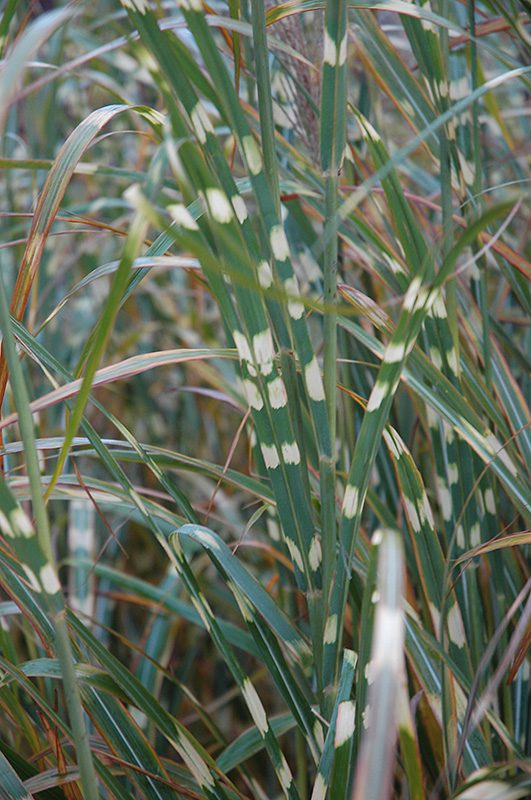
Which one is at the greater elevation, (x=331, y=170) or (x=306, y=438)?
(x=331, y=170)

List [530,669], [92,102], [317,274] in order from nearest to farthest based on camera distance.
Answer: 1. [530,669]
2. [317,274]
3. [92,102]

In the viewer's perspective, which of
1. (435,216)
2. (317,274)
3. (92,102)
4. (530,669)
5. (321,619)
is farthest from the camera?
(92,102)

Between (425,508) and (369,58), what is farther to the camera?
(369,58)

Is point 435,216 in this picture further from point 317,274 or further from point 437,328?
point 437,328

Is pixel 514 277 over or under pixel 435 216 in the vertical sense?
under

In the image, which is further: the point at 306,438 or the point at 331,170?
the point at 306,438

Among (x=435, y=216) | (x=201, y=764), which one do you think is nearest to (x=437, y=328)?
(x=201, y=764)

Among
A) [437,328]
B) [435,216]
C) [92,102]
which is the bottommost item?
[437,328]

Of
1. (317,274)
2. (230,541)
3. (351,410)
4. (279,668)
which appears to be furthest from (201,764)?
(230,541)

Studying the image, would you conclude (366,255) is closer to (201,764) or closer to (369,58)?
(369,58)
